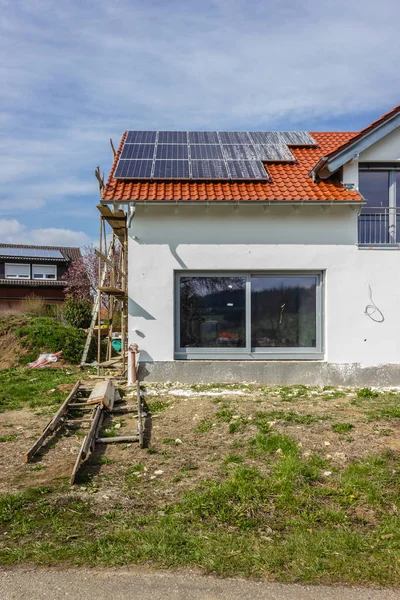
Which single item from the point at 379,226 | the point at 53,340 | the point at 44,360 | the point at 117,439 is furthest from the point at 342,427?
the point at 53,340

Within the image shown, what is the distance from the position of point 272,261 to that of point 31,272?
123ft

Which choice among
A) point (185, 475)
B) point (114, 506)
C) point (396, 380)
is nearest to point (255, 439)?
point (185, 475)

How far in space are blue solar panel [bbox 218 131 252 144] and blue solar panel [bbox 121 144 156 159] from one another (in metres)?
1.94

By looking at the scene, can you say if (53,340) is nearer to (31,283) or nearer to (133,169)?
(133,169)

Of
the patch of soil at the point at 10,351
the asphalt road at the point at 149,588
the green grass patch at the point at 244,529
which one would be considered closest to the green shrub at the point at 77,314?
the patch of soil at the point at 10,351

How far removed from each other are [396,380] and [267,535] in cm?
758

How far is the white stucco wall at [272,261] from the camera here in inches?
427

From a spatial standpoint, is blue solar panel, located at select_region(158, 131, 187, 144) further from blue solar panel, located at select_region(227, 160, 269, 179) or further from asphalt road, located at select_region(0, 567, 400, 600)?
asphalt road, located at select_region(0, 567, 400, 600)

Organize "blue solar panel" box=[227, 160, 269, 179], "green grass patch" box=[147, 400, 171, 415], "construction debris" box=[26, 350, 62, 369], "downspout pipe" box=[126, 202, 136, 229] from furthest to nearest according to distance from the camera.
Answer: "construction debris" box=[26, 350, 62, 369] → "blue solar panel" box=[227, 160, 269, 179] → "downspout pipe" box=[126, 202, 136, 229] → "green grass patch" box=[147, 400, 171, 415]

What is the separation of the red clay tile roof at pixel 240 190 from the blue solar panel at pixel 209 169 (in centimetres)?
16

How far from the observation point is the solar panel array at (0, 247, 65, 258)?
44.3m

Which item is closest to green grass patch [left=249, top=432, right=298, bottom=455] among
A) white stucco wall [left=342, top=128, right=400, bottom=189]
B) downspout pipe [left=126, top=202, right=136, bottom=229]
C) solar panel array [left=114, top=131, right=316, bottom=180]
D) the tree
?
downspout pipe [left=126, top=202, right=136, bottom=229]

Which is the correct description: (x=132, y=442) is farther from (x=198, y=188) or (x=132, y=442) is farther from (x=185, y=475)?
(x=198, y=188)

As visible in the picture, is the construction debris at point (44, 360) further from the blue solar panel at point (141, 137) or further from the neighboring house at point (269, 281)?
the blue solar panel at point (141, 137)
